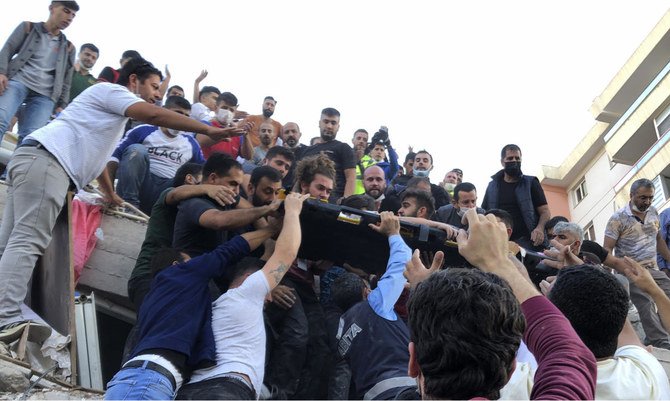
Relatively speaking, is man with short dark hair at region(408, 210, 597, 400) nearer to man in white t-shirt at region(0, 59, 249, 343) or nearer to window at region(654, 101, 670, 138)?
man in white t-shirt at region(0, 59, 249, 343)

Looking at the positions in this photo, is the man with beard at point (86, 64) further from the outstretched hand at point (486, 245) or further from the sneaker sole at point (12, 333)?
the outstretched hand at point (486, 245)

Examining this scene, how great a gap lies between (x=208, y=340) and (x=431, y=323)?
199 centimetres

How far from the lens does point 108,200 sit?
247 inches

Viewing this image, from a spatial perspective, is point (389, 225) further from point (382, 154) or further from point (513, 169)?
point (382, 154)

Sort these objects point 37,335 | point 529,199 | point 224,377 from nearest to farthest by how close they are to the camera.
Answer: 1. point 224,377
2. point 37,335
3. point 529,199

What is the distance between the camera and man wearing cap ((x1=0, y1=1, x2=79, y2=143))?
697 centimetres

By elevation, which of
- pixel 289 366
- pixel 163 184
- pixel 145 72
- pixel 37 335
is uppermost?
pixel 145 72

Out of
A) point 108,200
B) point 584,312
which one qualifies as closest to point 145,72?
point 108,200

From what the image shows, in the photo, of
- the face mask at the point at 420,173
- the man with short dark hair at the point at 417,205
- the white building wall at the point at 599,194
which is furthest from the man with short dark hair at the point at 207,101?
the white building wall at the point at 599,194

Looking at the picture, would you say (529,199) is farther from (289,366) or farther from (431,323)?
(431,323)

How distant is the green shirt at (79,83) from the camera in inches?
358

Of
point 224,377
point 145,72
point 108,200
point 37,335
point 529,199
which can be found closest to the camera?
point 224,377

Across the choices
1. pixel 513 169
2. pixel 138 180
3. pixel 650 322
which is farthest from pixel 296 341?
pixel 513 169

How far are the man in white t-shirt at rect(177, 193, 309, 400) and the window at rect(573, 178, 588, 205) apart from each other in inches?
1059
